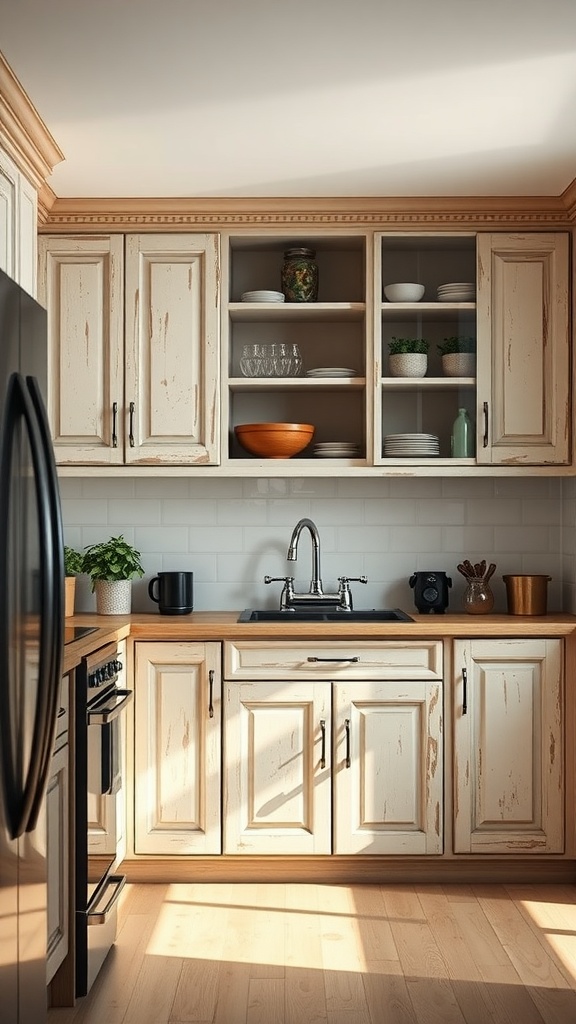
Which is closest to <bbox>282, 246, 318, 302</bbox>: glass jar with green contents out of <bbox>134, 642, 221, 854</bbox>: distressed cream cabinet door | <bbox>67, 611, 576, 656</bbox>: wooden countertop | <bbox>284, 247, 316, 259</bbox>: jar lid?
<bbox>284, 247, 316, 259</bbox>: jar lid

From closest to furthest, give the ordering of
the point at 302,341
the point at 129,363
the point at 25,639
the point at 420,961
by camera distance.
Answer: the point at 25,639, the point at 420,961, the point at 129,363, the point at 302,341

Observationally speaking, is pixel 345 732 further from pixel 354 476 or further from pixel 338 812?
pixel 354 476

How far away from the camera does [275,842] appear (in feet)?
12.0

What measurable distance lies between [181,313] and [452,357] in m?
Answer: 1.05

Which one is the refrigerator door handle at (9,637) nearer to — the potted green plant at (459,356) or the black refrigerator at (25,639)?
the black refrigerator at (25,639)

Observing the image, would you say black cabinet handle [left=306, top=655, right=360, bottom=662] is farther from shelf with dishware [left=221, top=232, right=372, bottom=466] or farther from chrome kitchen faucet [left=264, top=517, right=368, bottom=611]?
shelf with dishware [left=221, top=232, right=372, bottom=466]

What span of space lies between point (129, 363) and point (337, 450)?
2.84ft

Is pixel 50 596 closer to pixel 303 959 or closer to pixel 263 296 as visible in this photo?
pixel 303 959

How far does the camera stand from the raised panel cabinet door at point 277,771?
3.66 metres

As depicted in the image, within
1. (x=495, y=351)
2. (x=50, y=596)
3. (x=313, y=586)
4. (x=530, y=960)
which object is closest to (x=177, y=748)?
(x=313, y=586)

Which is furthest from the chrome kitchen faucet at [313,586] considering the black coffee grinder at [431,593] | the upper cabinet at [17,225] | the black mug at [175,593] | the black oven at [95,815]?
the upper cabinet at [17,225]

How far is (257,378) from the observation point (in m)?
3.96

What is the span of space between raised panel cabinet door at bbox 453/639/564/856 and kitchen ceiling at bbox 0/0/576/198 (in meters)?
1.71

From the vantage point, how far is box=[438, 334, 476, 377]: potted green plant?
3.91 m
